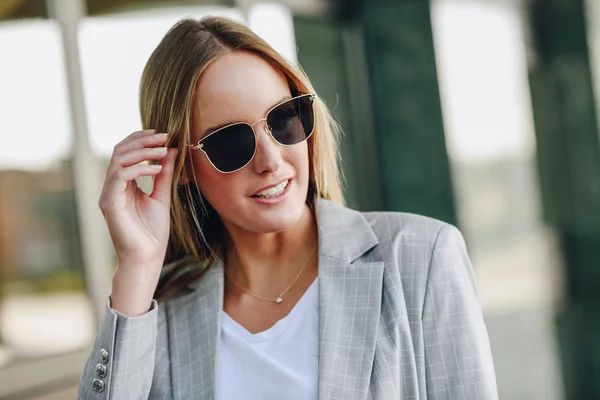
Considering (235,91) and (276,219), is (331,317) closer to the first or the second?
(276,219)

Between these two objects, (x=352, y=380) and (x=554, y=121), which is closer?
(x=352, y=380)

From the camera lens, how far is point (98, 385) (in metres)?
1.74

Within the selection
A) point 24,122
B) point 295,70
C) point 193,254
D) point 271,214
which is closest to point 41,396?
point 24,122

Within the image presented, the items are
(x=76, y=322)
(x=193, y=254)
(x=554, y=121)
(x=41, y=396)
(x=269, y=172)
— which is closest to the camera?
(x=269, y=172)

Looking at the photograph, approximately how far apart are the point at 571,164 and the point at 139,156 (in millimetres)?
3146

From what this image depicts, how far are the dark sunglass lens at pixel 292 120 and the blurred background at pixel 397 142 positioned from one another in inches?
72.0

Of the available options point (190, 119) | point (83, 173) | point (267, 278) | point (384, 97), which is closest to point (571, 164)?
point (384, 97)

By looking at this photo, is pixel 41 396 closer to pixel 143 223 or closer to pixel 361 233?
pixel 143 223

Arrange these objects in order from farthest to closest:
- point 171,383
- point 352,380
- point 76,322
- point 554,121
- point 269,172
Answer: point 554,121 → point 76,322 → point 171,383 → point 269,172 → point 352,380

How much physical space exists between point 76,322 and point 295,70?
6.74 feet

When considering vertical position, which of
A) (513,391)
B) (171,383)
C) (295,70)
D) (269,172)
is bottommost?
(513,391)

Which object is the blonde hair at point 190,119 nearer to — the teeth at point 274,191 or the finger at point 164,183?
the finger at point 164,183

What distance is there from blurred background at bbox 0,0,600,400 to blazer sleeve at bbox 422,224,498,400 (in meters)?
2.15

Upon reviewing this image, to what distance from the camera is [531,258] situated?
437 centimetres
